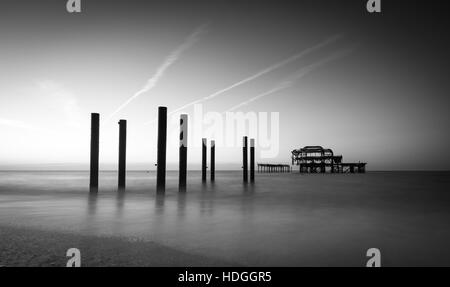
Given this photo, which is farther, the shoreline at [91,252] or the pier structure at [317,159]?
the pier structure at [317,159]

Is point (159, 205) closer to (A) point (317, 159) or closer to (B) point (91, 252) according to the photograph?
(B) point (91, 252)

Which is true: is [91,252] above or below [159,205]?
above

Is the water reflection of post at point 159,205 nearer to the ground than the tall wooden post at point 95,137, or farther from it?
nearer to the ground

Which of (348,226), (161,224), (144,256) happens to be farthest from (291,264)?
(161,224)

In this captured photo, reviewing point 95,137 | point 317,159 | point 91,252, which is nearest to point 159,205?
point 95,137

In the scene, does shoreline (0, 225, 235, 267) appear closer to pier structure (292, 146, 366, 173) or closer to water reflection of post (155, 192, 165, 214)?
water reflection of post (155, 192, 165, 214)

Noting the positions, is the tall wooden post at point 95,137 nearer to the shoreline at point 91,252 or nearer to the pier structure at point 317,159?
the shoreline at point 91,252

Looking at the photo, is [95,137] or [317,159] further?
[317,159]

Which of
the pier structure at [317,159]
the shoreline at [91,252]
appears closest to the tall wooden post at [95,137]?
the shoreline at [91,252]

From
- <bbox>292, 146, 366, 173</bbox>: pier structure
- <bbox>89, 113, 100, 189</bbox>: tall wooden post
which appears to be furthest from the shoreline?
<bbox>292, 146, 366, 173</bbox>: pier structure


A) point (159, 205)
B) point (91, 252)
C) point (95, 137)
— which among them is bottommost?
point (159, 205)

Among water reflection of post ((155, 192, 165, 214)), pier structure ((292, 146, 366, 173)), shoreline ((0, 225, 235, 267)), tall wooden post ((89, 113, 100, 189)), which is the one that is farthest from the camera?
pier structure ((292, 146, 366, 173))

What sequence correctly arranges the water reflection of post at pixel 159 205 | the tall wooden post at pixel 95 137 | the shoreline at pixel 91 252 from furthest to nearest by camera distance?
the tall wooden post at pixel 95 137 < the water reflection of post at pixel 159 205 < the shoreline at pixel 91 252

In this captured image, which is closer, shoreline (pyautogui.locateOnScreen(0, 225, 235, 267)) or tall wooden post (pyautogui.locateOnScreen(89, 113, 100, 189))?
shoreline (pyautogui.locateOnScreen(0, 225, 235, 267))
